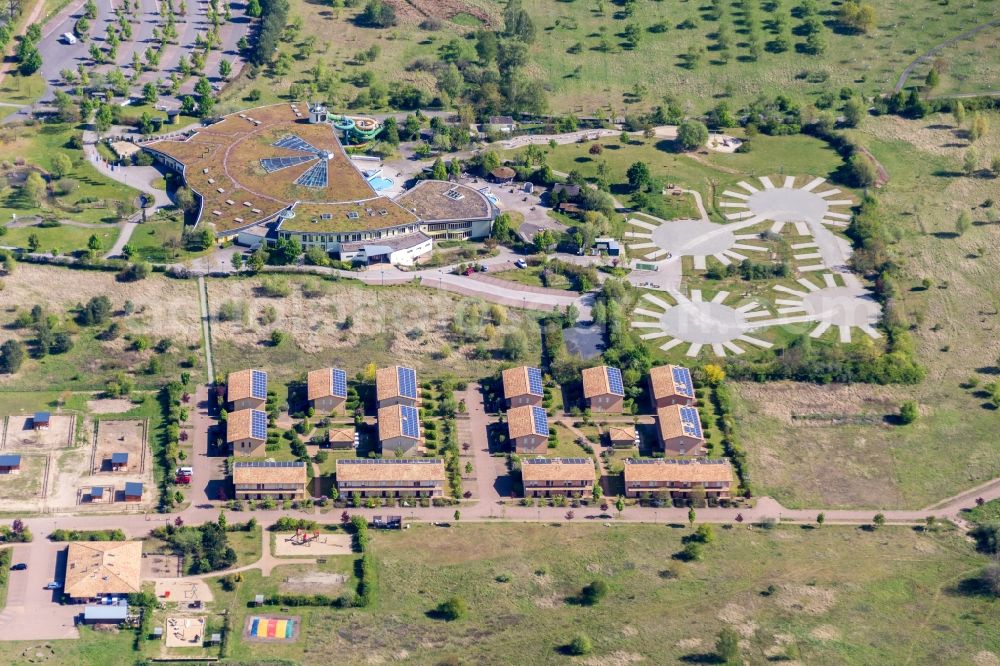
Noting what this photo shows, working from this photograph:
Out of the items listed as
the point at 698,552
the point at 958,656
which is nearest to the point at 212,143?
the point at 698,552

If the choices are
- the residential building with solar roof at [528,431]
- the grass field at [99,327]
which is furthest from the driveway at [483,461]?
the grass field at [99,327]

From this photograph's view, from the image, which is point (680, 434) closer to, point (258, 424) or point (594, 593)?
point (594, 593)

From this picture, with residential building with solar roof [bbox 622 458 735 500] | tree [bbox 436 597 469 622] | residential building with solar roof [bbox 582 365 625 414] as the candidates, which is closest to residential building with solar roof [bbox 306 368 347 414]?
residential building with solar roof [bbox 582 365 625 414]

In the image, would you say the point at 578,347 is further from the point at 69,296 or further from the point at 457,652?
the point at 69,296

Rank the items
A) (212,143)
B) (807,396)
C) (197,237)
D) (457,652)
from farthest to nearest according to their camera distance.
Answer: (212,143) < (197,237) < (807,396) < (457,652)

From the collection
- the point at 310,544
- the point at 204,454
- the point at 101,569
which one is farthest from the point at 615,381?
the point at 101,569

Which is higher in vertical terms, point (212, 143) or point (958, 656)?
point (212, 143)
